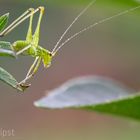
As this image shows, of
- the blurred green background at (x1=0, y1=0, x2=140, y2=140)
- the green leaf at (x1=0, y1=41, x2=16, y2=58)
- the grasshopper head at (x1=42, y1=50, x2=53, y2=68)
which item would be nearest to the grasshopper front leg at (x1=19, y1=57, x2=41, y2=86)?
the grasshopper head at (x1=42, y1=50, x2=53, y2=68)

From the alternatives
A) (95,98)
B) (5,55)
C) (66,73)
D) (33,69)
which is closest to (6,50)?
(5,55)

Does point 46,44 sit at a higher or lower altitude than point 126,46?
higher

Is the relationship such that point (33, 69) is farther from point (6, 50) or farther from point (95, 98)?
point (6, 50)

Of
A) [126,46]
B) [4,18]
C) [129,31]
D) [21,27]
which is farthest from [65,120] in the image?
[4,18]

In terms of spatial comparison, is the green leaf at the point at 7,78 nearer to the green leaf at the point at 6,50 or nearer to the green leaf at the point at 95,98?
the green leaf at the point at 6,50

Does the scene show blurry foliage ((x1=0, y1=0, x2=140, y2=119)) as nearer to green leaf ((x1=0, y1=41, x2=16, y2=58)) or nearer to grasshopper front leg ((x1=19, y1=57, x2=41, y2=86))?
green leaf ((x1=0, y1=41, x2=16, y2=58))

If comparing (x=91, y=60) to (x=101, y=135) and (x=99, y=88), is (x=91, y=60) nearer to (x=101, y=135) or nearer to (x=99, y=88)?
(x=101, y=135)
